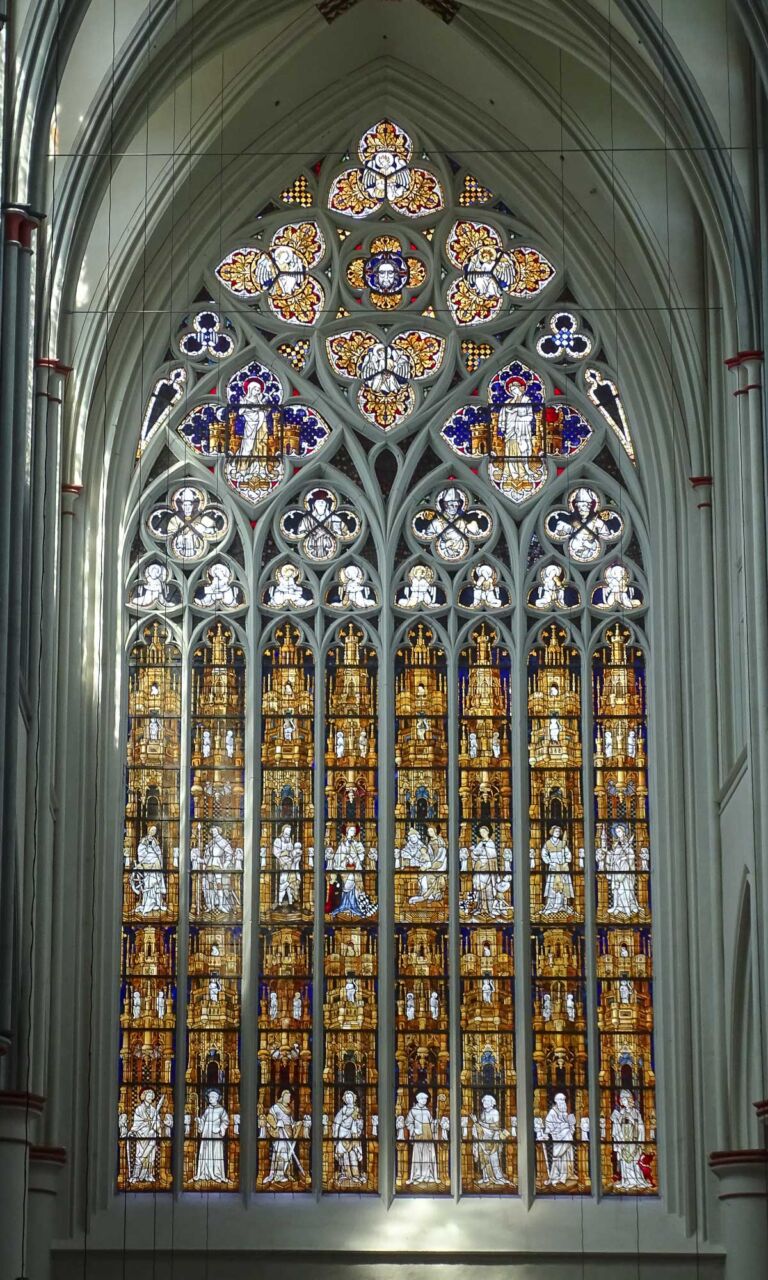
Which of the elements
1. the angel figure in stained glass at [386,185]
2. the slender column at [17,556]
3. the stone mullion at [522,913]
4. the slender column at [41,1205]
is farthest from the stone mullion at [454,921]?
the slender column at [17,556]

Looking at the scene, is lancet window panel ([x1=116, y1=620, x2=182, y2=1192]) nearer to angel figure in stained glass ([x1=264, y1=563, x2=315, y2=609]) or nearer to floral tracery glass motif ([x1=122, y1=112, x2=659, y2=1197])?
floral tracery glass motif ([x1=122, y1=112, x2=659, y2=1197])

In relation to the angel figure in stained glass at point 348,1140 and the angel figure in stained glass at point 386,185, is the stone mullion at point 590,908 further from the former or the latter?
the angel figure in stained glass at point 386,185

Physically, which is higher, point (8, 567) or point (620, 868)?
point (8, 567)

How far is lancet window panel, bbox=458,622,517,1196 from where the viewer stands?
73.8ft

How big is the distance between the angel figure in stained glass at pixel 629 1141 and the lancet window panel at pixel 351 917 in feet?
6.57

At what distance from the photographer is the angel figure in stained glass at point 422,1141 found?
22406mm

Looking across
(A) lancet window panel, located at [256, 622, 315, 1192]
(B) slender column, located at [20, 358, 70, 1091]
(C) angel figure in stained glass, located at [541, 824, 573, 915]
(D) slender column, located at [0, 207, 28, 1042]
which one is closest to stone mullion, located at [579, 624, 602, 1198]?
(C) angel figure in stained glass, located at [541, 824, 573, 915]

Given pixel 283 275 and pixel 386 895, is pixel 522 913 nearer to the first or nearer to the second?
pixel 386 895

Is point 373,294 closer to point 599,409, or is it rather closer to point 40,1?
point 599,409

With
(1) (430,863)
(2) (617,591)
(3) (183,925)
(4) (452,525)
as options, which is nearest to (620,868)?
(1) (430,863)

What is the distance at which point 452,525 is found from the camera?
24281 mm

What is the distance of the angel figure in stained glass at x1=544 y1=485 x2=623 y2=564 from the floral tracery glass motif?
0.11 feet

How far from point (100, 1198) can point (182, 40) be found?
31.4 ft

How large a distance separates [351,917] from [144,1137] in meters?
2.54
